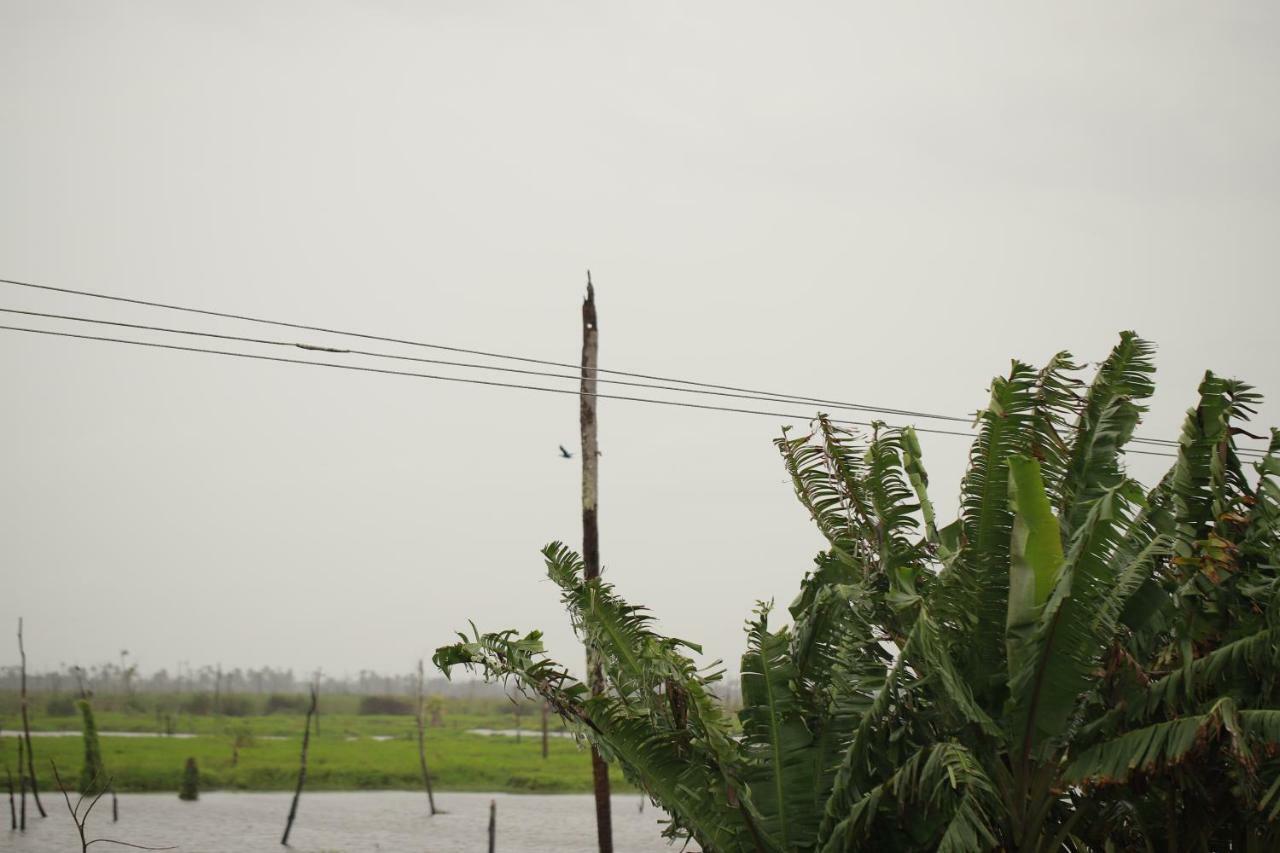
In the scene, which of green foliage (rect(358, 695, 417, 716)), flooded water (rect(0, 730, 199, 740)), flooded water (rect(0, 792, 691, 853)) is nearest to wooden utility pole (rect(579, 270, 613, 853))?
flooded water (rect(0, 792, 691, 853))

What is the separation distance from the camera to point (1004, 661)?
8.52 meters

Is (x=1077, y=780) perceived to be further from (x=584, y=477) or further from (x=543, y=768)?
(x=543, y=768)

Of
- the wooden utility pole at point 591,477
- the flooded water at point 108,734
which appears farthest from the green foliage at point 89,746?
the wooden utility pole at point 591,477

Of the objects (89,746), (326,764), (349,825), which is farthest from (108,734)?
(349,825)

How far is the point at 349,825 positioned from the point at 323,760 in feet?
48.1

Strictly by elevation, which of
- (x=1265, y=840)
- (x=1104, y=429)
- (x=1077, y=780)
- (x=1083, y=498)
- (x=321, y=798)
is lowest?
(x=321, y=798)

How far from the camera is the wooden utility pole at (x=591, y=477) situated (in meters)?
12.2

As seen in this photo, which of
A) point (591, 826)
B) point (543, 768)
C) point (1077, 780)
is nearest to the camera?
point (1077, 780)

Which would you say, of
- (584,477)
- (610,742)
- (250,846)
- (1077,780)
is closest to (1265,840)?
(1077,780)

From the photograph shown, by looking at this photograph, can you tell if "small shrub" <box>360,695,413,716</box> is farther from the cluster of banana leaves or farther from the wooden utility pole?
the cluster of banana leaves

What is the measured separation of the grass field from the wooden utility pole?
22315 mm

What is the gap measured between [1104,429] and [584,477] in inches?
222

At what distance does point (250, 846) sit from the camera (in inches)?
1053

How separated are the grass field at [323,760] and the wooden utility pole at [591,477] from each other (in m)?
22.3
